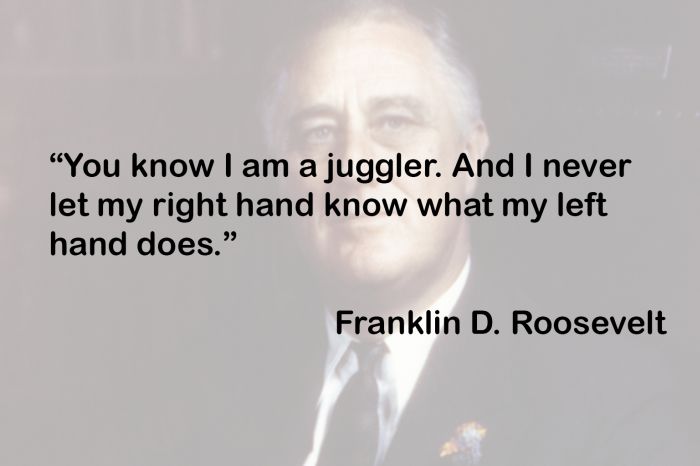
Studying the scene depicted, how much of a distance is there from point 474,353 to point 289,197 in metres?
0.39

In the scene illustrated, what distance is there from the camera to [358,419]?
4.73 ft

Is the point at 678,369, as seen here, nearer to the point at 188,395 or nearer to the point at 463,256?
the point at 463,256

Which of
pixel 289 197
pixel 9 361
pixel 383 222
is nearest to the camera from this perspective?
pixel 383 222

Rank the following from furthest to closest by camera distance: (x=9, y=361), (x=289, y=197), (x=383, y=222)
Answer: (x=9, y=361)
(x=289, y=197)
(x=383, y=222)

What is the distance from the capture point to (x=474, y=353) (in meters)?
1.40

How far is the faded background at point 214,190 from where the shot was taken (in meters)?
1.41
